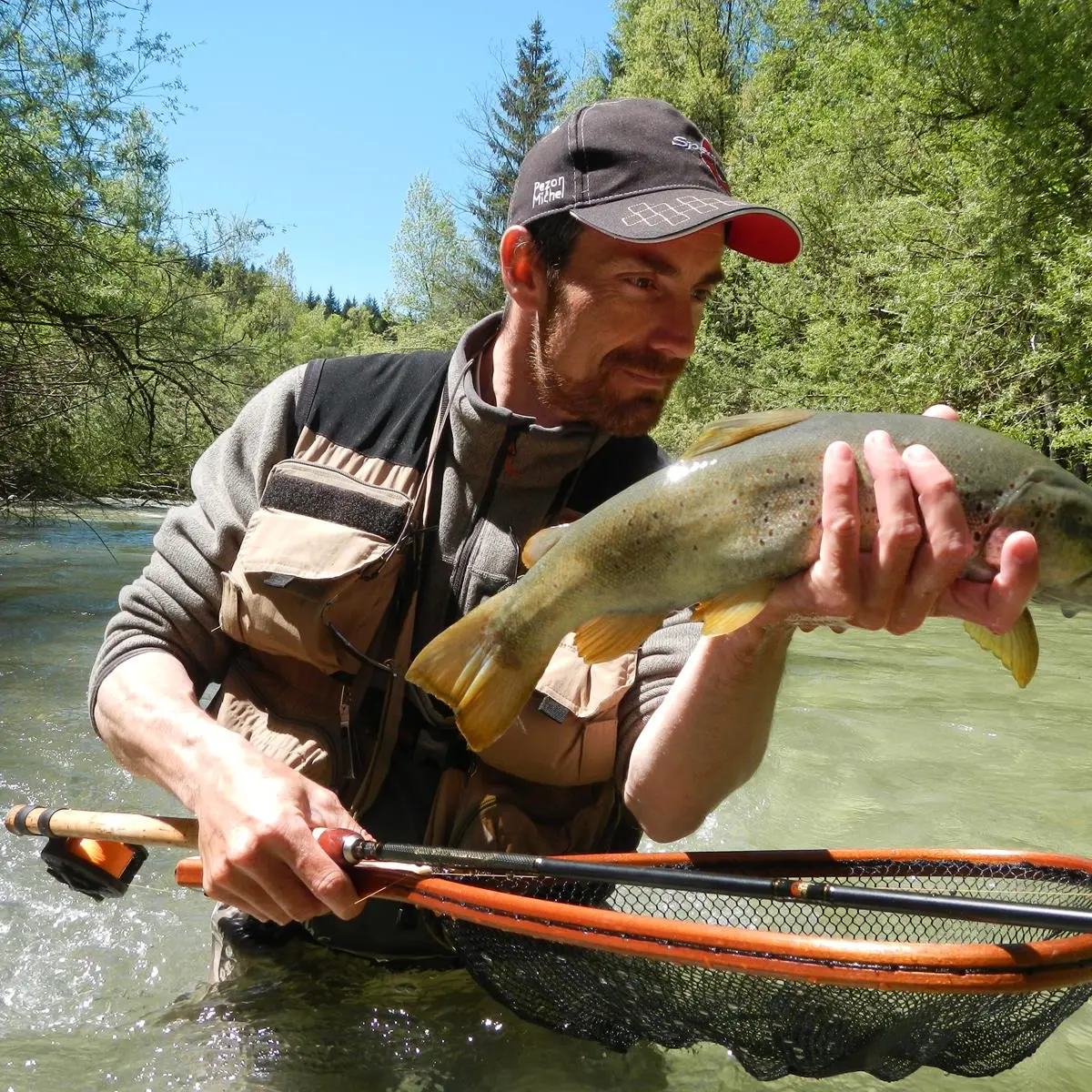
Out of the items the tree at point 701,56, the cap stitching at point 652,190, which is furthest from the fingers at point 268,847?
the tree at point 701,56

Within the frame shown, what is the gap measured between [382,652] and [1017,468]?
147 centimetres

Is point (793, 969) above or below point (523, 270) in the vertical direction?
below

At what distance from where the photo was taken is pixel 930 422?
176cm

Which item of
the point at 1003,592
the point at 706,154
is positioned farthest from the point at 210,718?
the point at 706,154

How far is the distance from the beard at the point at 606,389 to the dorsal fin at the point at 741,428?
2.16 feet

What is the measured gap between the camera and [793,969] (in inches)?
58.7

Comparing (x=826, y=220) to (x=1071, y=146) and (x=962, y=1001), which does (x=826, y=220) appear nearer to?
(x=1071, y=146)

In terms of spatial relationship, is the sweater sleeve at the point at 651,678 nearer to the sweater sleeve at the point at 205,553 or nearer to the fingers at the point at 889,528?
the fingers at the point at 889,528

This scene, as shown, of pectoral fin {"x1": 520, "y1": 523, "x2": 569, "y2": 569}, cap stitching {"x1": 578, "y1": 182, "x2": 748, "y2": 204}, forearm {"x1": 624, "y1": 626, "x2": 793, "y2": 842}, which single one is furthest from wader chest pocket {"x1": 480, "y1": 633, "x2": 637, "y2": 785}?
cap stitching {"x1": 578, "y1": 182, "x2": 748, "y2": 204}

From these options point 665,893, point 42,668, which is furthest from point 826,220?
point 665,893

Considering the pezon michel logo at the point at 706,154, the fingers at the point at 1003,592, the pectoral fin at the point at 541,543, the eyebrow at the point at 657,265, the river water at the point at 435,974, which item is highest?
the pezon michel logo at the point at 706,154

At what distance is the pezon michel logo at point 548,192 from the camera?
256cm

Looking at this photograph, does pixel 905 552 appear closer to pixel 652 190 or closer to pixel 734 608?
pixel 734 608

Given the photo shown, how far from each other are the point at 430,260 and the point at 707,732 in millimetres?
35779
